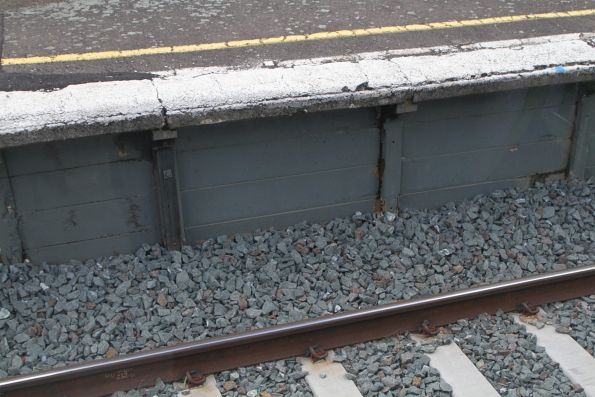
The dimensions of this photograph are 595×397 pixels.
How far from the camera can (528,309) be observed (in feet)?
18.0

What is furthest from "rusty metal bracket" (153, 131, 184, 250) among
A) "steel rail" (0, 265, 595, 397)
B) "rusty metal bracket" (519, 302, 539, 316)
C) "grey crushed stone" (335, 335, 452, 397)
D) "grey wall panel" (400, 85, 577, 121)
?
"rusty metal bracket" (519, 302, 539, 316)

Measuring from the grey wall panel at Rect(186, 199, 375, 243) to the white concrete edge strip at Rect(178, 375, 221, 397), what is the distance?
1.53 m

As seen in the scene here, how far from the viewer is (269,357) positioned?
5.09 meters

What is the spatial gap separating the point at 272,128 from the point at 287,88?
410 mm

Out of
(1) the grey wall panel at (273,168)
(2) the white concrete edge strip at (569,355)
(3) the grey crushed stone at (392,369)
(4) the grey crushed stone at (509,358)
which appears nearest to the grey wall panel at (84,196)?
(1) the grey wall panel at (273,168)

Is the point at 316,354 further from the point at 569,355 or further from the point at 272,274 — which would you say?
the point at 569,355

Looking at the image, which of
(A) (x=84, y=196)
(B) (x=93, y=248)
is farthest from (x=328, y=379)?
(A) (x=84, y=196)

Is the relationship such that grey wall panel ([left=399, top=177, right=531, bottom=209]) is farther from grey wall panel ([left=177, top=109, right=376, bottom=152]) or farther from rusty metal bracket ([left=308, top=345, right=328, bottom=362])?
rusty metal bracket ([left=308, top=345, right=328, bottom=362])

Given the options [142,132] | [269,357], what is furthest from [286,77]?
[269,357]

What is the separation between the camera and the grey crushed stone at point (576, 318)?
207 inches

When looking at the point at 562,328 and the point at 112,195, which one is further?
the point at 112,195

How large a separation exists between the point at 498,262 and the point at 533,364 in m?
1.13

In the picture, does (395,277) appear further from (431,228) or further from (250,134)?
(250,134)

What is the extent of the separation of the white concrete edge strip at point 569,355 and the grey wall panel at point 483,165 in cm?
160
